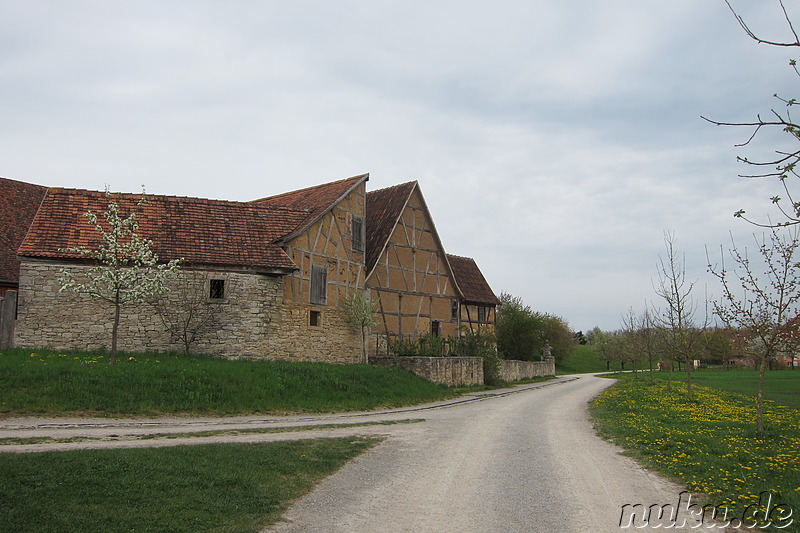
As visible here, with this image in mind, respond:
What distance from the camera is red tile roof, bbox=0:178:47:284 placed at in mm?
26297

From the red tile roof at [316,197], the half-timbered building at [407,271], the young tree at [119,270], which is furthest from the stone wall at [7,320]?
the half-timbered building at [407,271]

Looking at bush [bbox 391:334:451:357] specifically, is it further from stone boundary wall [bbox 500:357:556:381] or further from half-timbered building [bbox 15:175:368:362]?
stone boundary wall [bbox 500:357:556:381]

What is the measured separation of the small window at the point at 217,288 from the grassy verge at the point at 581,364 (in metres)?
51.7

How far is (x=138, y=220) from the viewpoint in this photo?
24688 millimetres

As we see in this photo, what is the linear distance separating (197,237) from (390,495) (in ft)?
62.3

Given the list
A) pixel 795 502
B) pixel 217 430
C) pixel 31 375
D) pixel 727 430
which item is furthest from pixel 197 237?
pixel 795 502

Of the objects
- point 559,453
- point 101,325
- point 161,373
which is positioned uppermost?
point 101,325

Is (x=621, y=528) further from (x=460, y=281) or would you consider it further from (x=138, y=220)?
(x=460, y=281)

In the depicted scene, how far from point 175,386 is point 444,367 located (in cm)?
1440

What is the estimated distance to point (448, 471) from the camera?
33.7 ft

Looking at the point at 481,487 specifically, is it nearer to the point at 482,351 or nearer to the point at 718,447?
the point at 718,447

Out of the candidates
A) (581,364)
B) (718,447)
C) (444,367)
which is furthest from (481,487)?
(581,364)

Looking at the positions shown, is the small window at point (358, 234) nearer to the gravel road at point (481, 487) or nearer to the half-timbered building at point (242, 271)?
the half-timbered building at point (242, 271)

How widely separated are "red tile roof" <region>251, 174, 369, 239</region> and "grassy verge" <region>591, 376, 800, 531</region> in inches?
585
